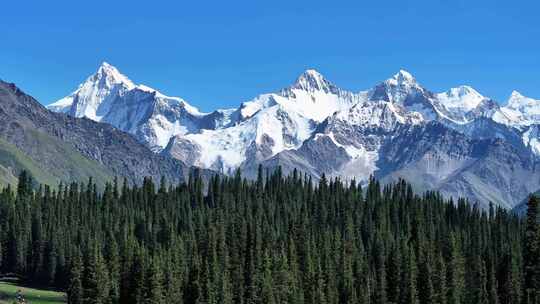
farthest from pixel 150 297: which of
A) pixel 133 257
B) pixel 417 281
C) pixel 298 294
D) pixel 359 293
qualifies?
pixel 417 281

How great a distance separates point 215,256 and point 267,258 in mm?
13414

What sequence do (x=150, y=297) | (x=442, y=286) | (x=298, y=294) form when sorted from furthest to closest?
(x=442, y=286) < (x=298, y=294) < (x=150, y=297)

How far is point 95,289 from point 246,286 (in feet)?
106

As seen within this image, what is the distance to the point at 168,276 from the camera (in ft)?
586

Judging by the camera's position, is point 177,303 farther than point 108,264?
No

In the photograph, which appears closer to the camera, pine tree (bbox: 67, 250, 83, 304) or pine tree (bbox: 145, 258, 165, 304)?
pine tree (bbox: 145, 258, 165, 304)

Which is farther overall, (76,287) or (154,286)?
(76,287)

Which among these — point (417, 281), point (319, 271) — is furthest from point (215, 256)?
point (417, 281)

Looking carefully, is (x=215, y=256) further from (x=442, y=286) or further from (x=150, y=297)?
(x=442, y=286)

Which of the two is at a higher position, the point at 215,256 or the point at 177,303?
the point at 215,256

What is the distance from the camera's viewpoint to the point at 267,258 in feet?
630

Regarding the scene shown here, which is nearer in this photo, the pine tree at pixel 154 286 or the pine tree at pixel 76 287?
the pine tree at pixel 154 286

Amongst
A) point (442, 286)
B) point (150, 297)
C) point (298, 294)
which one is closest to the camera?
point (150, 297)

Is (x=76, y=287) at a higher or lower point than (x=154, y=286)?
higher
